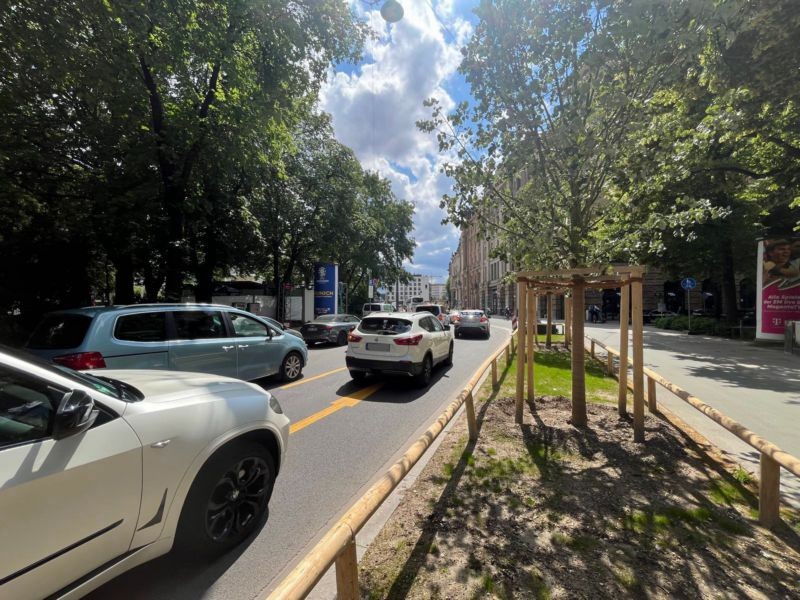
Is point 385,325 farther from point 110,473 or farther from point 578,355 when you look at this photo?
point 110,473

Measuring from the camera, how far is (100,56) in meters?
9.63

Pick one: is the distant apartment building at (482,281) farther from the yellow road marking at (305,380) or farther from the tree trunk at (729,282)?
the yellow road marking at (305,380)

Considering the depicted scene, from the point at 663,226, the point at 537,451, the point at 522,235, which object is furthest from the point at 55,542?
the point at 663,226

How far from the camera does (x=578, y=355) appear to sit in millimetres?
4836

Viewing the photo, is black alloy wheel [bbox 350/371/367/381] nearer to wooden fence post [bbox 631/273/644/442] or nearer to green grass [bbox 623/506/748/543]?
wooden fence post [bbox 631/273/644/442]

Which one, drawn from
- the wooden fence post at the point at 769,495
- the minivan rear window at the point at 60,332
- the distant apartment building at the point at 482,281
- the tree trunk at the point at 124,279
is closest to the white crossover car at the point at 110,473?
the minivan rear window at the point at 60,332

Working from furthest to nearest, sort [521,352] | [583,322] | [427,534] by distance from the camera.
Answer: [521,352]
[583,322]
[427,534]

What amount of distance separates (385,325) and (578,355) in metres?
4.22

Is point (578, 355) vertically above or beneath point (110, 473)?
above

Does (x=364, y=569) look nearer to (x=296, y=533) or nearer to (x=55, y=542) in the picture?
(x=296, y=533)

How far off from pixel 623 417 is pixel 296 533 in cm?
468

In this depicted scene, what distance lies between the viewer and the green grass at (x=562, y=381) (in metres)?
6.88

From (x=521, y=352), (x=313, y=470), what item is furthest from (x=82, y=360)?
(x=521, y=352)

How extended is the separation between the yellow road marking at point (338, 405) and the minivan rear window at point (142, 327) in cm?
259
